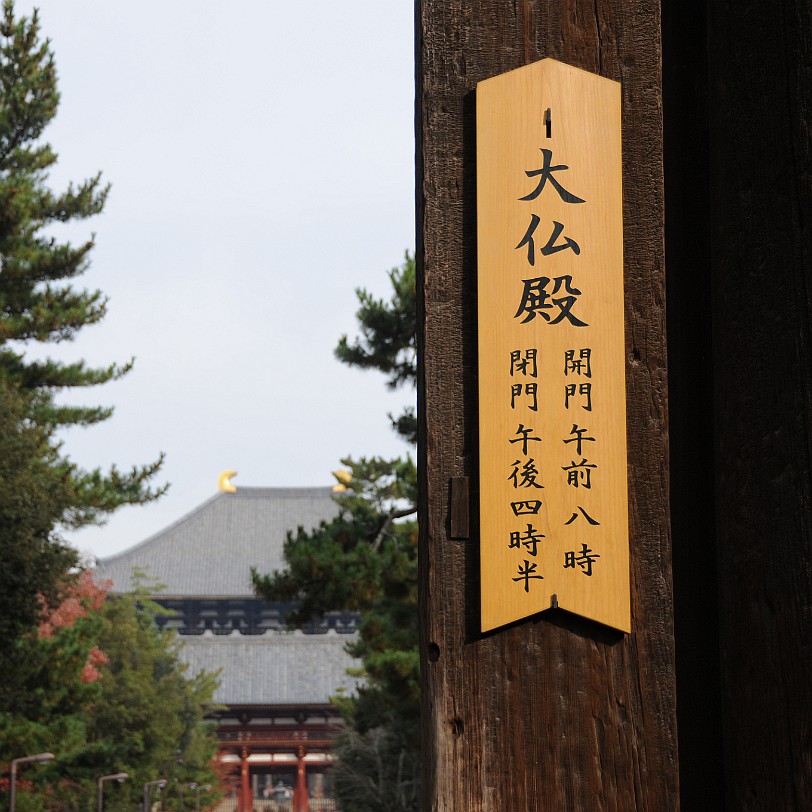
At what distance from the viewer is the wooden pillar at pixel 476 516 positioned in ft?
5.90

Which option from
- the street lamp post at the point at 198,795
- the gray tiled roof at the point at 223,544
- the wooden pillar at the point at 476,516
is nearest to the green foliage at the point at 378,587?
the wooden pillar at the point at 476,516

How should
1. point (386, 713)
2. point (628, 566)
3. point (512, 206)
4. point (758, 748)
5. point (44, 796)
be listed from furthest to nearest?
point (44, 796) → point (386, 713) → point (512, 206) → point (628, 566) → point (758, 748)

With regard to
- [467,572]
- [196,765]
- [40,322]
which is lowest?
[196,765]

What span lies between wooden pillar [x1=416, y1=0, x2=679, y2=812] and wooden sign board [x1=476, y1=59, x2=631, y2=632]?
1.2 inches

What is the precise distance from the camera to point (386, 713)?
56.9 ft

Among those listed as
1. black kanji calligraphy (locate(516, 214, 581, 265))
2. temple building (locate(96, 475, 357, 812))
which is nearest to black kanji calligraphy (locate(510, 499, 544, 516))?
black kanji calligraphy (locate(516, 214, 581, 265))

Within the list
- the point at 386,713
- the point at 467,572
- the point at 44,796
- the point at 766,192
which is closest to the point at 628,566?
the point at 467,572

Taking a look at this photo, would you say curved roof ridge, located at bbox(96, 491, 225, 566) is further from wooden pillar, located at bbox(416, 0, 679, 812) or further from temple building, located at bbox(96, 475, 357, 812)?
wooden pillar, located at bbox(416, 0, 679, 812)

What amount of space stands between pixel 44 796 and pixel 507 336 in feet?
67.0

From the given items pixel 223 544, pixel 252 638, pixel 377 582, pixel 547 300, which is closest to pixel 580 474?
pixel 547 300

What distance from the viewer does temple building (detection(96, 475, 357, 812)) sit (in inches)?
1330

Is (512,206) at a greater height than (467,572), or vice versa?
(512,206)

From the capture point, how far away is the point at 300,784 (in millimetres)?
34156

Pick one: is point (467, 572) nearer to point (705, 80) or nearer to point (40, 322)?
point (705, 80)
